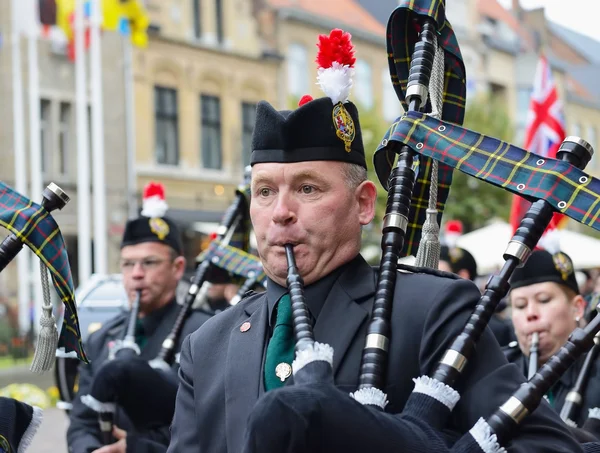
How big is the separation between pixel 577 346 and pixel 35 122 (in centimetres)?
1868

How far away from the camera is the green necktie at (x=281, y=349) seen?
2.50m

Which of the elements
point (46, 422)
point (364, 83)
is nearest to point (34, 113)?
point (46, 422)

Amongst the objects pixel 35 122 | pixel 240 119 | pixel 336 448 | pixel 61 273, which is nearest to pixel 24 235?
pixel 61 273

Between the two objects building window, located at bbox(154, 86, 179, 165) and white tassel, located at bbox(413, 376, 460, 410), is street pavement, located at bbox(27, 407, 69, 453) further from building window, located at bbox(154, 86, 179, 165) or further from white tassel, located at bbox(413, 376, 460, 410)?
building window, located at bbox(154, 86, 179, 165)

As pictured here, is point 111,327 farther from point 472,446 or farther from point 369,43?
point 369,43

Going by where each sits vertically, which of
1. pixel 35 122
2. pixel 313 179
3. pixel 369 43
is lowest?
pixel 313 179

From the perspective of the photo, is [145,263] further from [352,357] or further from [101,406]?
[352,357]

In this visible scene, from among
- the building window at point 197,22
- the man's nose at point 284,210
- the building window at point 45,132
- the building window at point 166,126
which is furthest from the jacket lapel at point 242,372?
the building window at point 197,22

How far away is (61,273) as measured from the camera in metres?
3.38

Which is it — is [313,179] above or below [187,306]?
above

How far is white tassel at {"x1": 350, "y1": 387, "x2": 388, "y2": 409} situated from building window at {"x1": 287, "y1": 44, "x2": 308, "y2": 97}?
2722 cm

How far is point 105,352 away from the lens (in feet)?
18.3

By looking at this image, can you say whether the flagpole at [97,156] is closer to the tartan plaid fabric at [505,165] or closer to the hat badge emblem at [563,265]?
the hat badge emblem at [563,265]

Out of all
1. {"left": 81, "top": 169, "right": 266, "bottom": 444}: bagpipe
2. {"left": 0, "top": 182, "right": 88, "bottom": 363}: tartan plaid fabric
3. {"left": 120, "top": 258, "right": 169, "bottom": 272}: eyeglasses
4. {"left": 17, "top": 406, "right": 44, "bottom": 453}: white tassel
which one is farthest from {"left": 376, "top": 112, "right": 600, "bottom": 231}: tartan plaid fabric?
{"left": 120, "top": 258, "right": 169, "bottom": 272}: eyeglasses
